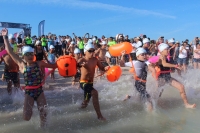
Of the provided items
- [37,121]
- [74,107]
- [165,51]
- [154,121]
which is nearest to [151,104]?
[154,121]

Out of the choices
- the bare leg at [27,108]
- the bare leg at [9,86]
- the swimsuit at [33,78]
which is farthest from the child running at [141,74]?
the bare leg at [9,86]

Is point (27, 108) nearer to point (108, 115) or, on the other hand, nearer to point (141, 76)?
point (108, 115)

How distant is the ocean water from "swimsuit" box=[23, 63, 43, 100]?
0.67 m

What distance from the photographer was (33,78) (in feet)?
14.4

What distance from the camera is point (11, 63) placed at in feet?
21.7

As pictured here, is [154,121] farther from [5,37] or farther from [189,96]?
[5,37]

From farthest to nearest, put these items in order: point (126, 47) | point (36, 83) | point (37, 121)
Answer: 1. point (126, 47)
2. point (37, 121)
3. point (36, 83)

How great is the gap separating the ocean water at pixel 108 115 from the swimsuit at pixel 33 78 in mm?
667

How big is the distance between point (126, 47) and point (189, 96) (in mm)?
2782

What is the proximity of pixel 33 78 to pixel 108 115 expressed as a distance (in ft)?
6.91

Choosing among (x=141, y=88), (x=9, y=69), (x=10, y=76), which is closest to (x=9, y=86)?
(x=10, y=76)

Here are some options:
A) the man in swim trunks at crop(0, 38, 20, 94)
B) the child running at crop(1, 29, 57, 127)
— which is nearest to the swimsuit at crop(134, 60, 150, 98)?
the child running at crop(1, 29, 57, 127)

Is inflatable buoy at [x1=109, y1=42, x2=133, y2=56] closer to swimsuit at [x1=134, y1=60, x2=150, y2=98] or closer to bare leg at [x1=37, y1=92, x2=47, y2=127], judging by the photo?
swimsuit at [x1=134, y1=60, x2=150, y2=98]

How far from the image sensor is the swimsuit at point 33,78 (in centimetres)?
435
